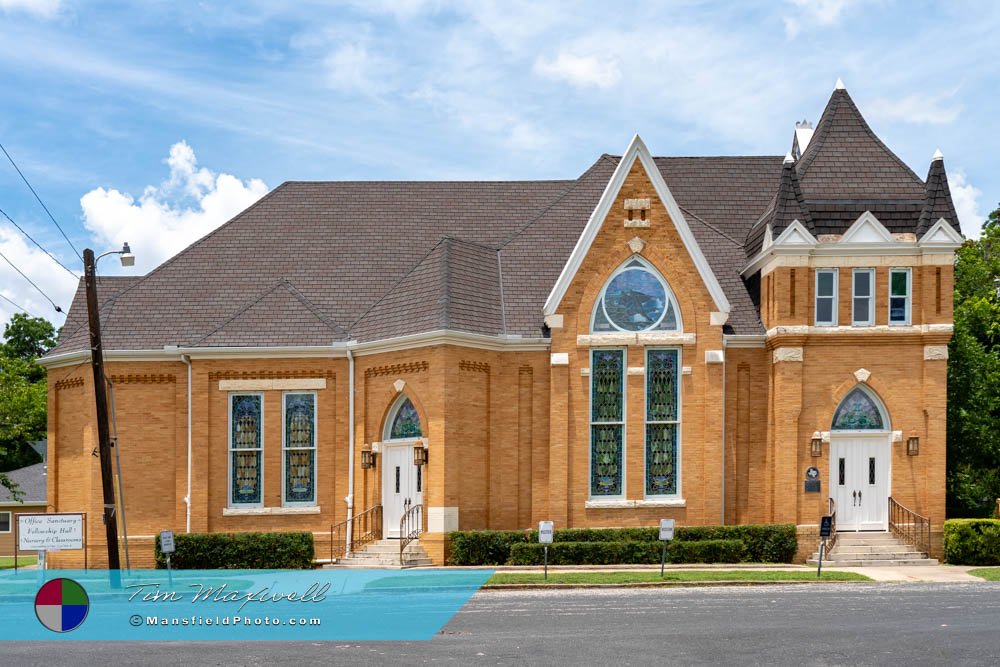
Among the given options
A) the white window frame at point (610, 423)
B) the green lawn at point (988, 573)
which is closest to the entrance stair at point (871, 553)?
the green lawn at point (988, 573)

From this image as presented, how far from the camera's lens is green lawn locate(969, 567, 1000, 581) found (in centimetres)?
2663

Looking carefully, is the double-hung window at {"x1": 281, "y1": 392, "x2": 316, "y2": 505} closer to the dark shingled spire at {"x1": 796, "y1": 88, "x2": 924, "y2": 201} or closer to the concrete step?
the concrete step

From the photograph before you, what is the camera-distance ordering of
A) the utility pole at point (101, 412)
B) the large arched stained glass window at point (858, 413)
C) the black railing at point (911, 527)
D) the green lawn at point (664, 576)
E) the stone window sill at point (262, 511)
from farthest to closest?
1. the stone window sill at point (262, 511)
2. the large arched stained glass window at point (858, 413)
3. the black railing at point (911, 527)
4. the utility pole at point (101, 412)
5. the green lawn at point (664, 576)

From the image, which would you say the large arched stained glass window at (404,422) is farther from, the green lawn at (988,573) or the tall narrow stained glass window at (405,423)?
the green lawn at (988,573)

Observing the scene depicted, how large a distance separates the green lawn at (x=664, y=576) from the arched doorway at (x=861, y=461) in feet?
13.2

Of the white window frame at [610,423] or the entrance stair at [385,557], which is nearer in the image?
the entrance stair at [385,557]

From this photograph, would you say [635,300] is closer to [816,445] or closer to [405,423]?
[816,445]

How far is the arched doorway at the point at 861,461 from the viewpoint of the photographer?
102 ft

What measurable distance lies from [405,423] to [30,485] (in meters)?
29.7

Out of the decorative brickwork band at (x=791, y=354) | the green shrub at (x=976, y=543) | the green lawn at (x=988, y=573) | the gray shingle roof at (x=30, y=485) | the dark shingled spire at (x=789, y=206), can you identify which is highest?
the dark shingled spire at (x=789, y=206)

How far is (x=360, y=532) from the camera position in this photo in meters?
32.1

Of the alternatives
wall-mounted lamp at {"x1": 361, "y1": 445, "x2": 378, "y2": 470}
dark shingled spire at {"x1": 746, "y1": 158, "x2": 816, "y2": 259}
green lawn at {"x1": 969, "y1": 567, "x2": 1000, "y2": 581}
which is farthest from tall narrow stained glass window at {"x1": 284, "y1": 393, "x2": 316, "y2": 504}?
green lawn at {"x1": 969, "y1": 567, "x2": 1000, "y2": 581}

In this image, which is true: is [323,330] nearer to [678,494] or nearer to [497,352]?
[497,352]

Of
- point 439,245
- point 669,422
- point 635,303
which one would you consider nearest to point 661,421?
point 669,422
